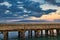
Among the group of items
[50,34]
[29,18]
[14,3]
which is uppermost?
[14,3]

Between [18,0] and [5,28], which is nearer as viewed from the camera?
[5,28]

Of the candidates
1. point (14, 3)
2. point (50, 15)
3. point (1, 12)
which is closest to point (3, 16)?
point (1, 12)

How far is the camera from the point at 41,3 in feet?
54.4

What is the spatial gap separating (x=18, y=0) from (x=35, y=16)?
7.12 ft

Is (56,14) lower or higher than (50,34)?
higher

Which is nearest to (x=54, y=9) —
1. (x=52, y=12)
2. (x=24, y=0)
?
(x=52, y=12)

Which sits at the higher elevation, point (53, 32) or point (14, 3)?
point (14, 3)

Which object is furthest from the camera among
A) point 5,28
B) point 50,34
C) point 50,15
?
point 50,15

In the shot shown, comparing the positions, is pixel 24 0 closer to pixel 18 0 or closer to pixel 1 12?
pixel 18 0

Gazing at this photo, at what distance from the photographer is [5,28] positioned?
39.5 feet

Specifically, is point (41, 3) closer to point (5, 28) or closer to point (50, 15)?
point (50, 15)

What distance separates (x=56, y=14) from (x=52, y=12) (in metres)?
0.42

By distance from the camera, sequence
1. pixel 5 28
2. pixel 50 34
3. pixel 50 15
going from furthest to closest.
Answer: pixel 50 15
pixel 50 34
pixel 5 28

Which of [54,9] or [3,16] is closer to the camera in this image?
[3,16]
